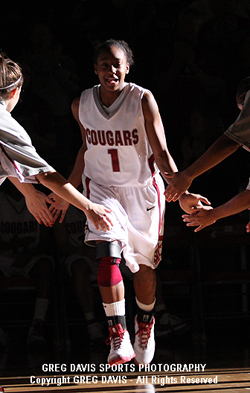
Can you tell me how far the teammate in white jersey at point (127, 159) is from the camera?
296 centimetres

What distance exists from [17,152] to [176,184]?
101cm

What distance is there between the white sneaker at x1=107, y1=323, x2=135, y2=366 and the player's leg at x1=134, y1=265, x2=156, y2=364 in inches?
21.6

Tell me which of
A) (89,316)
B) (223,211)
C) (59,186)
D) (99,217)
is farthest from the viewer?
(89,316)

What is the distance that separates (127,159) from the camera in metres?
3.04

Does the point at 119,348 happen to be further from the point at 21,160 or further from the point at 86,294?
the point at 86,294

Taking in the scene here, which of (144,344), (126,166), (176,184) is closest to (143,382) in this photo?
(144,344)

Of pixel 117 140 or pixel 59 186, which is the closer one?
pixel 59 186

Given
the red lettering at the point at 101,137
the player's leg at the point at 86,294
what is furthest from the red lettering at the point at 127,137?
the player's leg at the point at 86,294

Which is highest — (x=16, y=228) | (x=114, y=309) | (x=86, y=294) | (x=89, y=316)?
(x=16, y=228)

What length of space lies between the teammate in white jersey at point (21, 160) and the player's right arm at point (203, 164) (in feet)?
1.57

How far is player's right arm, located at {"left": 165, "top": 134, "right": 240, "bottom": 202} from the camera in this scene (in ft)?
8.48

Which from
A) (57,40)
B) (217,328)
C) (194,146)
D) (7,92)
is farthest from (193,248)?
(57,40)

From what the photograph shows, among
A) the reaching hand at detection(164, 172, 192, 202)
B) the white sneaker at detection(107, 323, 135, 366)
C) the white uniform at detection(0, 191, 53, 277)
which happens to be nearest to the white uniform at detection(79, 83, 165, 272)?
the reaching hand at detection(164, 172, 192, 202)

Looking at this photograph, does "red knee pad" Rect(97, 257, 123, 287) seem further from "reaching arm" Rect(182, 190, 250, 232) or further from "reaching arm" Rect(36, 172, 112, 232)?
"reaching arm" Rect(182, 190, 250, 232)
